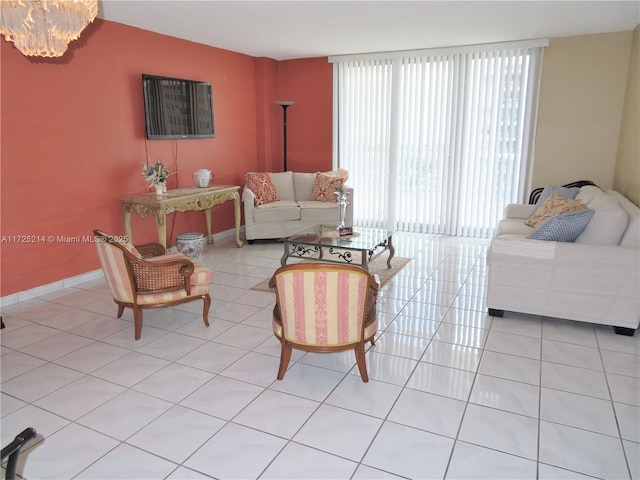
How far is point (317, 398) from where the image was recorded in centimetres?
267

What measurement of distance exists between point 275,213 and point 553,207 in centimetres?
331

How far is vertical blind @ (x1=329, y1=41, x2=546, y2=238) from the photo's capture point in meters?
6.13

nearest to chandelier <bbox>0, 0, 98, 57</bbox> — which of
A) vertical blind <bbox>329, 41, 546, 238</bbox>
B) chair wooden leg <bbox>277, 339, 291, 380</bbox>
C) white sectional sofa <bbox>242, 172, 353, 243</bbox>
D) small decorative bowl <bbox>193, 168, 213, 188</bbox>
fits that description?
chair wooden leg <bbox>277, 339, 291, 380</bbox>

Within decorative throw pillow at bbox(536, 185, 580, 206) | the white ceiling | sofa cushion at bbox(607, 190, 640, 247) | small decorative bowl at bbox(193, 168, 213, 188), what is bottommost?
sofa cushion at bbox(607, 190, 640, 247)

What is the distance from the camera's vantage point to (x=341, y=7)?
4289mm

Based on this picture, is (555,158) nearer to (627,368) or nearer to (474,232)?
(474,232)

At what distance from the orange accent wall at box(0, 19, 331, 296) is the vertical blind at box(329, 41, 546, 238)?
1897 mm

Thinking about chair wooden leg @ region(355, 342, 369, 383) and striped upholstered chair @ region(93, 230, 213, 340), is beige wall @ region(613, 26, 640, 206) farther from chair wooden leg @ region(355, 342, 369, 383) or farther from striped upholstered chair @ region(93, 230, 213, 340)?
striped upholstered chair @ region(93, 230, 213, 340)

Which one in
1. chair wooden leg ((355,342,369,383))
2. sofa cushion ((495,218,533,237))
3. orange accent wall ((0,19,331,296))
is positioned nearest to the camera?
chair wooden leg ((355,342,369,383))

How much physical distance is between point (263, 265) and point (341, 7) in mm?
2802

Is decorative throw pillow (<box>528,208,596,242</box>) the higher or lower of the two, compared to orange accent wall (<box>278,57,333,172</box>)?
lower

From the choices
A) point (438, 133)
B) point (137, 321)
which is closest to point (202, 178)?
point (137, 321)

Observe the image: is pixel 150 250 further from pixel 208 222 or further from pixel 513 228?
pixel 513 228

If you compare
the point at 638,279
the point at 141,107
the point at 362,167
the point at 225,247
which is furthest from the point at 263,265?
the point at 638,279
